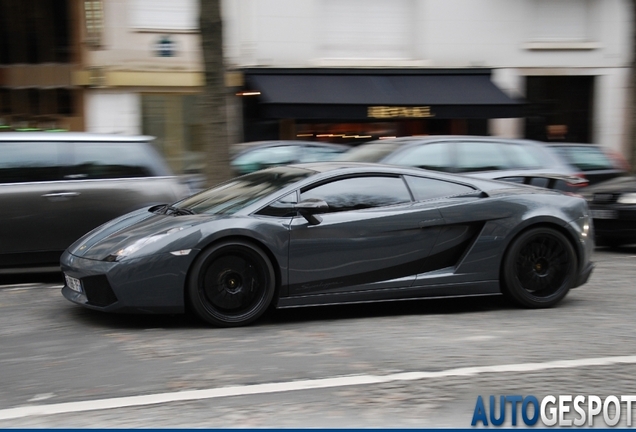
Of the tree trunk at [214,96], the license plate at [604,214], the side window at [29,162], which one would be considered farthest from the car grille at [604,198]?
the side window at [29,162]

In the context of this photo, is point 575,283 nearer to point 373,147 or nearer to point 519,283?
point 519,283

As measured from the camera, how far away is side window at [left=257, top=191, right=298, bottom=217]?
6.50 meters

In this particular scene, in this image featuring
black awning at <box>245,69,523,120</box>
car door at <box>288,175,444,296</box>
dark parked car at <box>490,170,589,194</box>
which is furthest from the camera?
black awning at <box>245,69,523,120</box>

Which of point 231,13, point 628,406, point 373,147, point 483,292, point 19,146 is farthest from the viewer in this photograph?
point 231,13

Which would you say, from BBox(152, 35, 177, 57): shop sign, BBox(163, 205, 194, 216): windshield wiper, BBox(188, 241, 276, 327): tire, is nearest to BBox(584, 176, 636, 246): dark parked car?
BBox(188, 241, 276, 327): tire

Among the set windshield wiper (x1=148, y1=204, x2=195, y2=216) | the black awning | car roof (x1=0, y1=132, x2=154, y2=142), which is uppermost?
the black awning

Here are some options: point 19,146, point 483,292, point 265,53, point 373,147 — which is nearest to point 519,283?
point 483,292

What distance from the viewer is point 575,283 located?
721 centimetres

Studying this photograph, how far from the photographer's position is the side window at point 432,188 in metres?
6.97

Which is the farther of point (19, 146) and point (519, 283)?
point (19, 146)

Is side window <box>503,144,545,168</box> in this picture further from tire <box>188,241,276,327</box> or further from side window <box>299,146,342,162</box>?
tire <box>188,241,276,327</box>

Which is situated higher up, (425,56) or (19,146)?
(425,56)

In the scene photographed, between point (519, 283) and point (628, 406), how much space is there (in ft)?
8.68

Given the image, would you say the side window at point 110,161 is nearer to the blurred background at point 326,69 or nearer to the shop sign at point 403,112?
the blurred background at point 326,69
